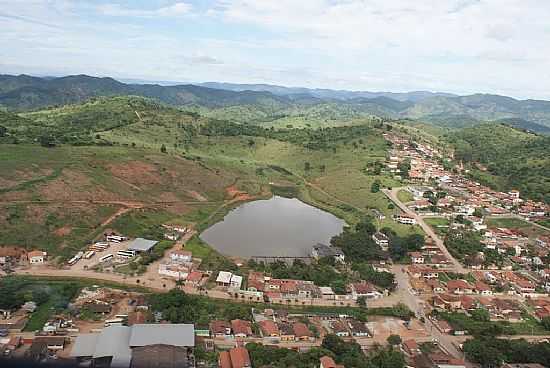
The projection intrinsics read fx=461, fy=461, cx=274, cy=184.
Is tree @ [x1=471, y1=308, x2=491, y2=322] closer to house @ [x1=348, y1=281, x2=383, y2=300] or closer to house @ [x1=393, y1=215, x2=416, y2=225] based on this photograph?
house @ [x1=348, y1=281, x2=383, y2=300]

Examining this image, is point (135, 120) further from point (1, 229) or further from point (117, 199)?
point (1, 229)

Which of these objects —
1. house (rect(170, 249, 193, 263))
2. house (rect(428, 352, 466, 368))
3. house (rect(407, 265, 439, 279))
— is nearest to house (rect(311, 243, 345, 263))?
house (rect(407, 265, 439, 279))

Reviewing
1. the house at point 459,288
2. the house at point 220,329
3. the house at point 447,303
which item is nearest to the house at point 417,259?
the house at point 459,288

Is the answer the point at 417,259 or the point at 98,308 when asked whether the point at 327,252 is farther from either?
the point at 98,308

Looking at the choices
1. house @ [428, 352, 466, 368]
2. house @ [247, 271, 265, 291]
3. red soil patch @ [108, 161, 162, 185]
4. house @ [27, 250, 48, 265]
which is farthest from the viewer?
red soil patch @ [108, 161, 162, 185]

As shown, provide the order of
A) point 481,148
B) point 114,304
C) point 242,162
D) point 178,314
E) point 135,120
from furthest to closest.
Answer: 1. point 481,148
2. point 135,120
3. point 242,162
4. point 114,304
5. point 178,314

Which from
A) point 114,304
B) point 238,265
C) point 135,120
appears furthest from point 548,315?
point 135,120
